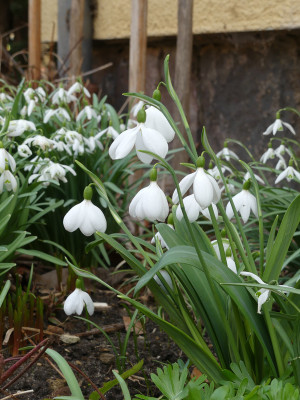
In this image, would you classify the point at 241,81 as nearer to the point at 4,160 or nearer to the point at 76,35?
the point at 76,35

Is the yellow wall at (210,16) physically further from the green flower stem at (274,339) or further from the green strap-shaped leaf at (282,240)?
the green flower stem at (274,339)

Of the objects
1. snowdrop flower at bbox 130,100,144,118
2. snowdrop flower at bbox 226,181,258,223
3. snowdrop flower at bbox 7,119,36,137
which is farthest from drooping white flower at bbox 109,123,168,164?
snowdrop flower at bbox 7,119,36,137

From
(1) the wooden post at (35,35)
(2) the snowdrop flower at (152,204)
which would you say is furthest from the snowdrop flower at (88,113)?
(2) the snowdrop flower at (152,204)

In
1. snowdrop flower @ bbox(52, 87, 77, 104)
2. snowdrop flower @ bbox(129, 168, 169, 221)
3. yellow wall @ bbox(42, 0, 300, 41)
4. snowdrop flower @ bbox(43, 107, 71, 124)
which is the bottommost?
snowdrop flower @ bbox(129, 168, 169, 221)

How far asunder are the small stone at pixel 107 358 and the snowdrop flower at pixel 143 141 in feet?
3.01

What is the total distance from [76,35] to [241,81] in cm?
123

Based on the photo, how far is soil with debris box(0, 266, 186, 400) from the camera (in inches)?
77.6

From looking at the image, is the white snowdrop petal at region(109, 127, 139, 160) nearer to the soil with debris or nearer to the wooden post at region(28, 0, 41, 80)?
the soil with debris

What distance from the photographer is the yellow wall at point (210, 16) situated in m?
3.62

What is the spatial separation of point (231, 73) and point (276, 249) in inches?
99.1

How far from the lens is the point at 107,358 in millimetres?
2203

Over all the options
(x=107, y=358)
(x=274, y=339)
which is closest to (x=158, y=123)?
(x=274, y=339)

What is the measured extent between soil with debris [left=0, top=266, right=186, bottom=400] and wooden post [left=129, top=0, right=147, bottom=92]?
4.76 feet

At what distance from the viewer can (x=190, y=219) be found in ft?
5.25
